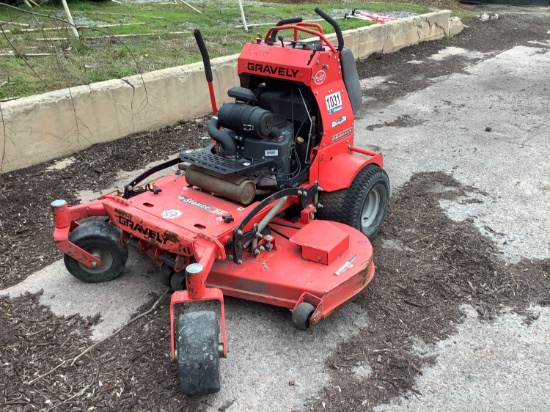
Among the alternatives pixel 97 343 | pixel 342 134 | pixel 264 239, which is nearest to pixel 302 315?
pixel 264 239

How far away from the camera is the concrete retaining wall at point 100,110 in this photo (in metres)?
5.36

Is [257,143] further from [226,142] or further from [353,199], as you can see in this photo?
[353,199]

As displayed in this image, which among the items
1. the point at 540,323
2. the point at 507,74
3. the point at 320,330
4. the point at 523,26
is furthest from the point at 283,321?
the point at 523,26

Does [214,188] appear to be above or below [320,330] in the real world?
above

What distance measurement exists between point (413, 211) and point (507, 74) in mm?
6082

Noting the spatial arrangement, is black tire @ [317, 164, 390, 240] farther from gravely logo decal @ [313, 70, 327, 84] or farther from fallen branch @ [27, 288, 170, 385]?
fallen branch @ [27, 288, 170, 385]

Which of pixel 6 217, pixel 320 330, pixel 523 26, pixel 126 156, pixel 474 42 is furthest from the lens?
pixel 523 26

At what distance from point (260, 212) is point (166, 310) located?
90cm

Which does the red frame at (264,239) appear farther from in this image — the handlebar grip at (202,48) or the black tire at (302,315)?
the handlebar grip at (202,48)

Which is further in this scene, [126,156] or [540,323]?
[126,156]

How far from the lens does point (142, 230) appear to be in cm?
A: 341

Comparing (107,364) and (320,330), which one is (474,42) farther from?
(107,364)

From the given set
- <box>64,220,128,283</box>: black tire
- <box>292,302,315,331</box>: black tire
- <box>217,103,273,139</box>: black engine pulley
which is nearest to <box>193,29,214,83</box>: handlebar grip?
<box>217,103,273,139</box>: black engine pulley

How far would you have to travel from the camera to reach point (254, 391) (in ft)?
9.73
